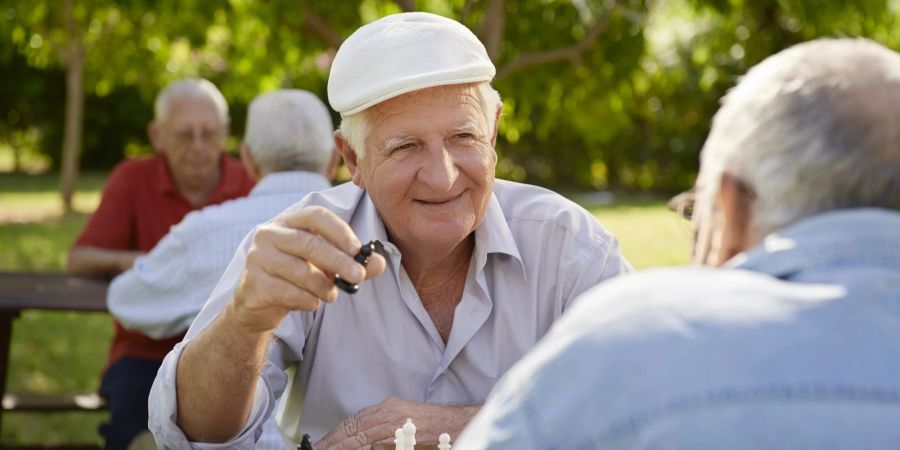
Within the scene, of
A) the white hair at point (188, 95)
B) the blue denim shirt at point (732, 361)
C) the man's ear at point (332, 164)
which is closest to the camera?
the blue denim shirt at point (732, 361)

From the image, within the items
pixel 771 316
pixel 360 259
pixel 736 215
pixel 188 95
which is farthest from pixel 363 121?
pixel 188 95

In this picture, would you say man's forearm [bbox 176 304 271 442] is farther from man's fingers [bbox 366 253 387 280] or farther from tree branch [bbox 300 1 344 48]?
tree branch [bbox 300 1 344 48]

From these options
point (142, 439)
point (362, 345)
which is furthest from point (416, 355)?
point (142, 439)

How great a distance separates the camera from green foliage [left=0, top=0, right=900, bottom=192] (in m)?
7.20

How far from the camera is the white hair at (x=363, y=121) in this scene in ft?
8.95

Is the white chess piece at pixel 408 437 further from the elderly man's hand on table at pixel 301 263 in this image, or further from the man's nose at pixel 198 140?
the man's nose at pixel 198 140

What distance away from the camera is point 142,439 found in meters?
5.02

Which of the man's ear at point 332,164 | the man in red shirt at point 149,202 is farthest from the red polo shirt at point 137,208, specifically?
the man's ear at point 332,164

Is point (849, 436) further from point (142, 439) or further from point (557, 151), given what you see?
point (557, 151)

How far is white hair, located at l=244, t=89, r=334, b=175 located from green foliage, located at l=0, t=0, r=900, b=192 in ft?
5.08

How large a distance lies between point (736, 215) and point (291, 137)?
3.29m

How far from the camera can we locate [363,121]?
8.93 ft

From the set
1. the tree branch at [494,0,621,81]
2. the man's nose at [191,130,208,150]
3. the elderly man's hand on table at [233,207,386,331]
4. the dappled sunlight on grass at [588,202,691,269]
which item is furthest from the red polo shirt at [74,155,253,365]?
the dappled sunlight on grass at [588,202,691,269]

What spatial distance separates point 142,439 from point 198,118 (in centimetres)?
198
